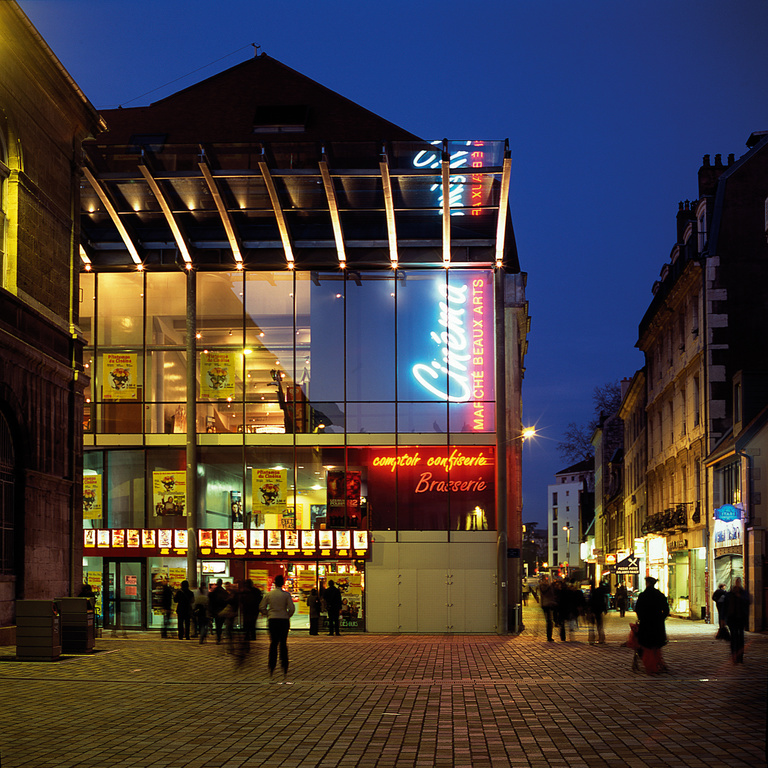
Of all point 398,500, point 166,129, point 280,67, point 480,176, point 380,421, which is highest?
point 280,67

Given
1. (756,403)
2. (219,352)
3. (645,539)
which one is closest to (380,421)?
(219,352)

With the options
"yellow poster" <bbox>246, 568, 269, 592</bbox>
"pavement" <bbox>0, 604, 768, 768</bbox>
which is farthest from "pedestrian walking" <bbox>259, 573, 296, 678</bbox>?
"yellow poster" <bbox>246, 568, 269, 592</bbox>

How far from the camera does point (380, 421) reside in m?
34.3

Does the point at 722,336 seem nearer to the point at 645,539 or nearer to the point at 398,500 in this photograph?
the point at 398,500

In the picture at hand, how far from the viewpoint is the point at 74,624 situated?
70.4 feet

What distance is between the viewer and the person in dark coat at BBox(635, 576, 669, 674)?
1689cm

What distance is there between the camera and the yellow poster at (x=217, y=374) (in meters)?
35.1

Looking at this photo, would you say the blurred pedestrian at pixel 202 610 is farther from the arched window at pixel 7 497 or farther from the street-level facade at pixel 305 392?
the street-level facade at pixel 305 392

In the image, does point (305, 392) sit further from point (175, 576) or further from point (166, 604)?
point (166, 604)

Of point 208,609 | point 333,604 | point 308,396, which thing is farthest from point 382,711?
point 308,396

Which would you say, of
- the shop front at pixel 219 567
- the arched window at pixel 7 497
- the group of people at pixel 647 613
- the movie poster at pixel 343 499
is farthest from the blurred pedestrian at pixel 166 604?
the group of people at pixel 647 613

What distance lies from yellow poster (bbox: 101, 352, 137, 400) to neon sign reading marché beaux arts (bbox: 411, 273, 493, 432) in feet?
30.9

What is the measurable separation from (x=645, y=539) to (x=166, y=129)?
33425 millimetres

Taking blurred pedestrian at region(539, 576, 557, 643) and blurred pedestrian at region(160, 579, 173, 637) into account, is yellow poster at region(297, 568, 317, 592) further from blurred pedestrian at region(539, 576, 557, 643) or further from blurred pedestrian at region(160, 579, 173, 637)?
blurred pedestrian at region(539, 576, 557, 643)
